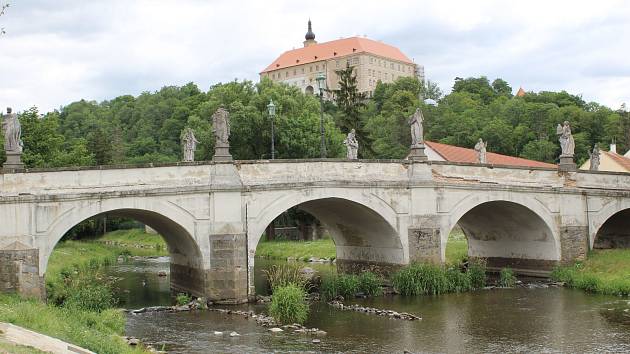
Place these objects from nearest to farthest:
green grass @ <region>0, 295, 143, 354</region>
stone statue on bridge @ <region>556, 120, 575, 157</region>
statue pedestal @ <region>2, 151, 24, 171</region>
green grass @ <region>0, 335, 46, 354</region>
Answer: green grass @ <region>0, 335, 46, 354</region>
green grass @ <region>0, 295, 143, 354</region>
statue pedestal @ <region>2, 151, 24, 171</region>
stone statue on bridge @ <region>556, 120, 575, 157</region>

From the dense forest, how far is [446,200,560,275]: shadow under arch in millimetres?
13652

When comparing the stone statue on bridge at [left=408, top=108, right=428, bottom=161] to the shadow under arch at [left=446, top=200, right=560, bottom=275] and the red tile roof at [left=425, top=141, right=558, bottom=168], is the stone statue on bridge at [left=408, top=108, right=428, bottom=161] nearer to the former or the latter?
the shadow under arch at [left=446, top=200, right=560, bottom=275]

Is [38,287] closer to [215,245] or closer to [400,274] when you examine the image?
[215,245]

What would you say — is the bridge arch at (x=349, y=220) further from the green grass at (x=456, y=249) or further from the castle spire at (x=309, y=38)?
the castle spire at (x=309, y=38)

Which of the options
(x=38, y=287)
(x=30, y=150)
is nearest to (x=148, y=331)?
(x=38, y=287)

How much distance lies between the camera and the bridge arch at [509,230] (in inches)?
1084

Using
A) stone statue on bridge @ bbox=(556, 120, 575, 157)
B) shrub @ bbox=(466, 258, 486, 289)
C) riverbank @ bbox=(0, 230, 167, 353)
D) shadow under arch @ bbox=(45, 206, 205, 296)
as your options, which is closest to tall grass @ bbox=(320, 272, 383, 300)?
shrub @ bbox=(466, 258, 486, 289)

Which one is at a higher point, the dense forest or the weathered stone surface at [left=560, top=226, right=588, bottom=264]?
the dense forest

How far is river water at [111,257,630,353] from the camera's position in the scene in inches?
679

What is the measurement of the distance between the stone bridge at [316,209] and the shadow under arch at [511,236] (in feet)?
0.18

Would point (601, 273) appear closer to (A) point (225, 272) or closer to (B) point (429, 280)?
(B) point (429, 280)

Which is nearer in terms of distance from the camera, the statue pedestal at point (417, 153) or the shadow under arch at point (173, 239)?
the shadow under arch at point (173, 239)

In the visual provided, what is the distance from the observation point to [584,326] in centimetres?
1939

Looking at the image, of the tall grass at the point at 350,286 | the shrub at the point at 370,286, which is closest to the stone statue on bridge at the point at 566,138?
the tall grass at the point at 350,286
